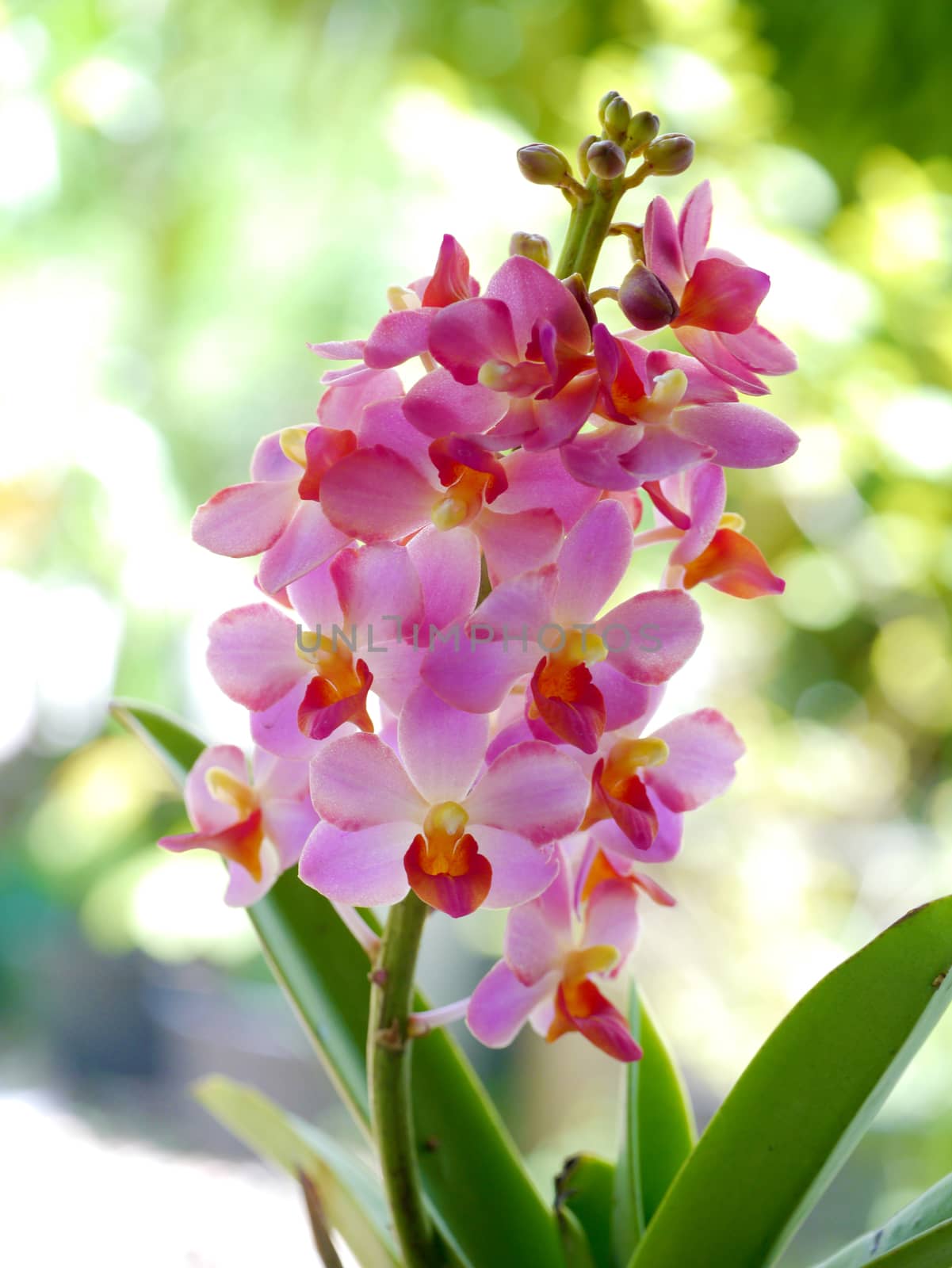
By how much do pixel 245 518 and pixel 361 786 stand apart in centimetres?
11

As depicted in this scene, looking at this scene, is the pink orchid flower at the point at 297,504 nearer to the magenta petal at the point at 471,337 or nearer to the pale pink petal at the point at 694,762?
the magenta petal at the point at 471,337

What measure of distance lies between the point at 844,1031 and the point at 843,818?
155 centimetres

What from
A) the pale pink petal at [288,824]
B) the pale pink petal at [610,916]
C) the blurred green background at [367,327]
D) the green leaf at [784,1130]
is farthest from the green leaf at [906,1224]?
the blurred green background at [367,327]

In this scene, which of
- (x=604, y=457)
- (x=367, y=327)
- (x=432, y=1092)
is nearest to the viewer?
(x=604, y=457)

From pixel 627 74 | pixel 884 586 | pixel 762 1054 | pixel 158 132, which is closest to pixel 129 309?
pixel 158 132

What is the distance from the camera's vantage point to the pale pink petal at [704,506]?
378 mm

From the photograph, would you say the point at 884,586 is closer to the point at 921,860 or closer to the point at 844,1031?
the point at 921,860

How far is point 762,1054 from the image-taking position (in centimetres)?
39

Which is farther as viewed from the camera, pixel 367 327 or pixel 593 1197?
pixel 367 327

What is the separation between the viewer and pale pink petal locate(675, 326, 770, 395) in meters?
0.37

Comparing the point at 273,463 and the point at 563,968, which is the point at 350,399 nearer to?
the point at 273,463

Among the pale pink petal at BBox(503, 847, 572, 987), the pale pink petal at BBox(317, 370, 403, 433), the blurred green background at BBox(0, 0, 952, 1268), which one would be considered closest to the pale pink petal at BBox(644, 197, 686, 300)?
the pale pink petal at BBox(317, 370, 403, 433)

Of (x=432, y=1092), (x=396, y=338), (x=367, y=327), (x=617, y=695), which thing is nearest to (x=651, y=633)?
(x=617, y=695)

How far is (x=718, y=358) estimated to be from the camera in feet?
1.23
